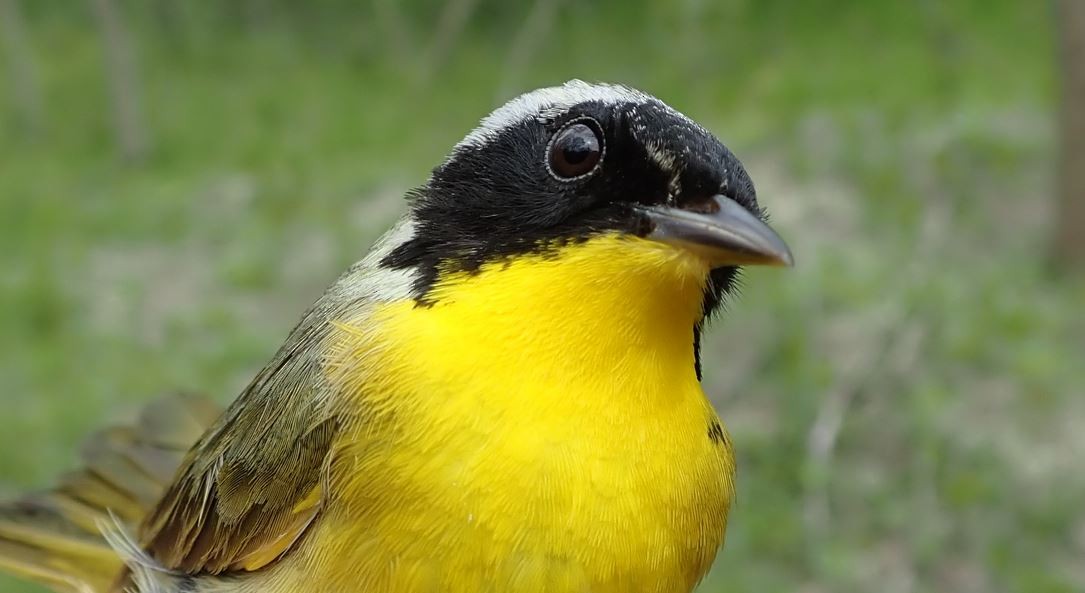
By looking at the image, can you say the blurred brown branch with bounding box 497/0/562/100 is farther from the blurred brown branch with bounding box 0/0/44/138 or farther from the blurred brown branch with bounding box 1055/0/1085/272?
the blurred brown branch with bounding box 0/0/44/138

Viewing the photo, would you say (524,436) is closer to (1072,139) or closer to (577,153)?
(577,153)

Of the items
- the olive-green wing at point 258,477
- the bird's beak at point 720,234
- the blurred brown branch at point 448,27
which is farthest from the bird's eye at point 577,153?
the blurred brown branch at point 448,27

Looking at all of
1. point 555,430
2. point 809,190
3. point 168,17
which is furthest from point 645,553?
point 168,17

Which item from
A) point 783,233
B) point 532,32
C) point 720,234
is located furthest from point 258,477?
point 783,233

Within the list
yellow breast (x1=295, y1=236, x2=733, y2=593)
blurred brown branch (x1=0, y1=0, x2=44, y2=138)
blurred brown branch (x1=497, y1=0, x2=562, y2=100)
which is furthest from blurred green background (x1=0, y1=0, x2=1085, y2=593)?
yellow breast (x1=295, y1=236, x2=733, y2=593)

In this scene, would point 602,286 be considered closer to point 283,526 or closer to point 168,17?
point 283,526
